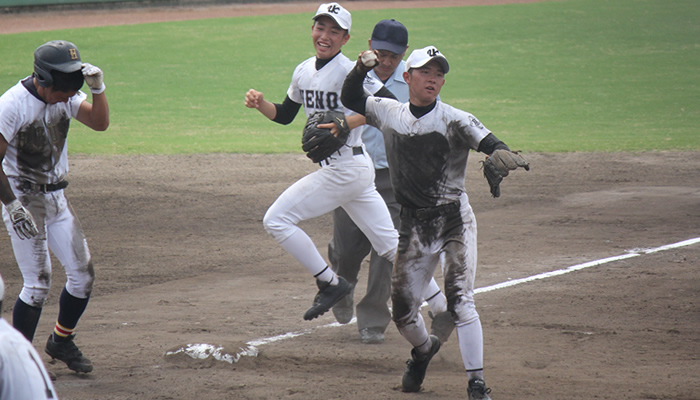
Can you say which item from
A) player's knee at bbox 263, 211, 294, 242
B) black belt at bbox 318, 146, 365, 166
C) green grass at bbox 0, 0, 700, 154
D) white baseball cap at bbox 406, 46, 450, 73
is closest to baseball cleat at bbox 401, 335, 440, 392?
player's knee at bbox 263, 211, 294, 242

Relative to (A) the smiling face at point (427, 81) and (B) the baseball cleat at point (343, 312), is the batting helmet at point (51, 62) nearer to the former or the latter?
(A) the smiling face at point (427, 81)

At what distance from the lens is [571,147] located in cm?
1573

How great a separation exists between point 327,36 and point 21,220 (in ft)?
8.65

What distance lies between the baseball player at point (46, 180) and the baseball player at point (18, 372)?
2648 millimetres

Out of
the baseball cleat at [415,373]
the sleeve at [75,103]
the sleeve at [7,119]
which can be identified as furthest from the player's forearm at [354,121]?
the sleeve at [7,119]

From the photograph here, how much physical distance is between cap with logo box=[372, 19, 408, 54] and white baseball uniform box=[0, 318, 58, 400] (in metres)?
4.43

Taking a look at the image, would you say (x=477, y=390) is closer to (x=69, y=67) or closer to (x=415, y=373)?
(x=415, y=373)

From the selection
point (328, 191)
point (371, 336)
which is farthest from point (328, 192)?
point (371, 336)

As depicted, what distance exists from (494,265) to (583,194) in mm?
3769

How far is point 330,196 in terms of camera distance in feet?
20.4

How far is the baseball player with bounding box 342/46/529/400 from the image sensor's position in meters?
5.11

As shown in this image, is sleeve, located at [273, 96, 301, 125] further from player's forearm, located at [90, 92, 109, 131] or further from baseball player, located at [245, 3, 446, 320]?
player's forearm, located at [90, 92, 109, 131]

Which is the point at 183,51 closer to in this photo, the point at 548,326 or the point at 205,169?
the point at 205,169

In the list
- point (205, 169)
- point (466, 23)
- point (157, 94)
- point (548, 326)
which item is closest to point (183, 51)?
point (157, 94)
